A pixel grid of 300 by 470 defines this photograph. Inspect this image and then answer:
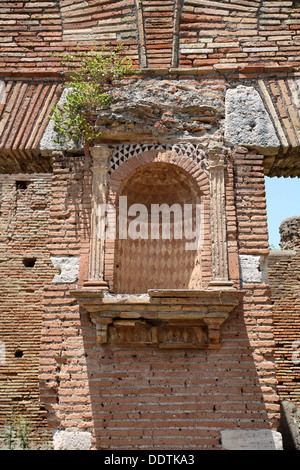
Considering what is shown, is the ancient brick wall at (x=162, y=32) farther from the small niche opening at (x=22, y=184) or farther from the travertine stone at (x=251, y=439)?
the small niche opening at (x=22, y=184)

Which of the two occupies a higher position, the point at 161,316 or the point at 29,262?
the point at 29,262

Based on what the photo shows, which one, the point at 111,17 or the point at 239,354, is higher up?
the point at 111,17

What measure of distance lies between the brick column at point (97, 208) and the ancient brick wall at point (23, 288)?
549cm

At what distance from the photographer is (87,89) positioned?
521cm

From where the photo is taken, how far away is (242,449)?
4.20 metres

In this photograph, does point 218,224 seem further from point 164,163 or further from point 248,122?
point 248,122

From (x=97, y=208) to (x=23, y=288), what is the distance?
582cm

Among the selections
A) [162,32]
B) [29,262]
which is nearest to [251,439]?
[162,32]

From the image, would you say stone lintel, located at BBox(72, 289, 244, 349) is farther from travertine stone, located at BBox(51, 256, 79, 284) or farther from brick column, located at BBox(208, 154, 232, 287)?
travertine stone, located at BBox(51, 256, 79, 284)

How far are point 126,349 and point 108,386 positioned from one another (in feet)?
1.27

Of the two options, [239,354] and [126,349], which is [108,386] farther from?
[239,354]

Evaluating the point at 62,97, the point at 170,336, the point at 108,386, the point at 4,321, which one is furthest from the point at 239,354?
the point at 4,321

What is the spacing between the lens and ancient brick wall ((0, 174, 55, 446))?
9.31 m

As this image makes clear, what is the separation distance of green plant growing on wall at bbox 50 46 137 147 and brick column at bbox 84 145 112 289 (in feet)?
0.69
